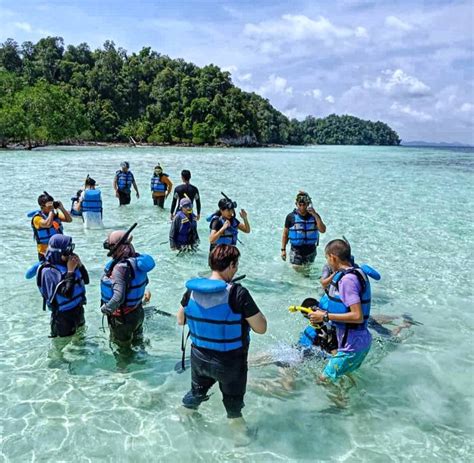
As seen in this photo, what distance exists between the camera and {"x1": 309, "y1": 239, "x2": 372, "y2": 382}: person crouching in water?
162 inches

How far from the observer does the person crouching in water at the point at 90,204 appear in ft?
39.3

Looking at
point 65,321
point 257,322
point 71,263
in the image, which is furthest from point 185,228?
point 257,322

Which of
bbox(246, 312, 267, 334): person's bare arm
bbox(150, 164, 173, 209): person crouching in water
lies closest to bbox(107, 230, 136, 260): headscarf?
bbox(246, 312, 267, 334): person's bare arm

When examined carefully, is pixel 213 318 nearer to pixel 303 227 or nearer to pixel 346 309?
pixel 346 309

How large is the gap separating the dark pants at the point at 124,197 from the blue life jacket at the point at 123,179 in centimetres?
15

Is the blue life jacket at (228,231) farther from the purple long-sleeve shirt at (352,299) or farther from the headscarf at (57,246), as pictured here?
the purple long-sleeve shirt at (352,299)

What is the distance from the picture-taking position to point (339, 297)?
4.21 meters

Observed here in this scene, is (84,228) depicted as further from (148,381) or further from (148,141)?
(148,141)

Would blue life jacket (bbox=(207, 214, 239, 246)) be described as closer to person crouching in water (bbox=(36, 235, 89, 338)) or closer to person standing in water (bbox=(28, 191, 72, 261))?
person standing in water (bbox=(28, 191, 72, 261))

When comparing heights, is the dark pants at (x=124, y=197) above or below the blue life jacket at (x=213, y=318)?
below

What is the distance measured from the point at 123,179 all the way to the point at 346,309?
1249cm

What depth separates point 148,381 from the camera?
518 centimetres

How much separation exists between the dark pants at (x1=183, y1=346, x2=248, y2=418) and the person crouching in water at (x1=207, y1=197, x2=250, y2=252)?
3949 millimetres

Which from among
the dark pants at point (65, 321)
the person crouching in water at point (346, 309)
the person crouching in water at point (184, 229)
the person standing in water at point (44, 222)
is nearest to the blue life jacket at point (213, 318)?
the person crouching in water at point (346, 309)
